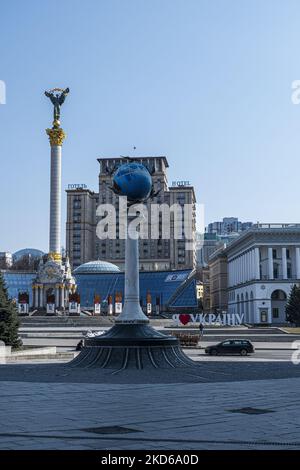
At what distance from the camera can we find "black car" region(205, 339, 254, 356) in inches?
1469

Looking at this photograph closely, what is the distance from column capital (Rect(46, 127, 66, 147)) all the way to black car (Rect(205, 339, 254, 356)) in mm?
56912

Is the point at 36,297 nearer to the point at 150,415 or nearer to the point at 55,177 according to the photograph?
the point at 55,177

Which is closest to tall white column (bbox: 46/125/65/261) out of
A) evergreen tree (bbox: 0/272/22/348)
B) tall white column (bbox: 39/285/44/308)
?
tall white column (bbox: 39/285/44/308)

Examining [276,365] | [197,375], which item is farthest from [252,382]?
[276,365]

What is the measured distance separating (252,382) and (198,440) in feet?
35.6

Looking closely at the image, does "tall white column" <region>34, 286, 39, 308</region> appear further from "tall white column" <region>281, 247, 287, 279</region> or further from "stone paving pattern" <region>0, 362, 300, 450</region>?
"stone paving pattern" <region>0, 362, 300, 450</region>

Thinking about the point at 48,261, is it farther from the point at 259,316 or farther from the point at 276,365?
the point at 276,365

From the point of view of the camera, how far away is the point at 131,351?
2525cm

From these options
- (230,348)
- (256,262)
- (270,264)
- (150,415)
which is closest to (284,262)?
(270,264)

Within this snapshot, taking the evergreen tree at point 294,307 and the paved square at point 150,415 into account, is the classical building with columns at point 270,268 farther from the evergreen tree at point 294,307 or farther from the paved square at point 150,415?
the paved square at point 150,415

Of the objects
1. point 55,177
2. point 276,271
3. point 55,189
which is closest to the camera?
point 55,177

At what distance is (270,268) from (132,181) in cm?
7111

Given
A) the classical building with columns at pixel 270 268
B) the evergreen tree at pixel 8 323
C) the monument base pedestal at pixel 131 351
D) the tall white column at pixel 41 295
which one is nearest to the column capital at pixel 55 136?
the tall white column at pixel 41 295
